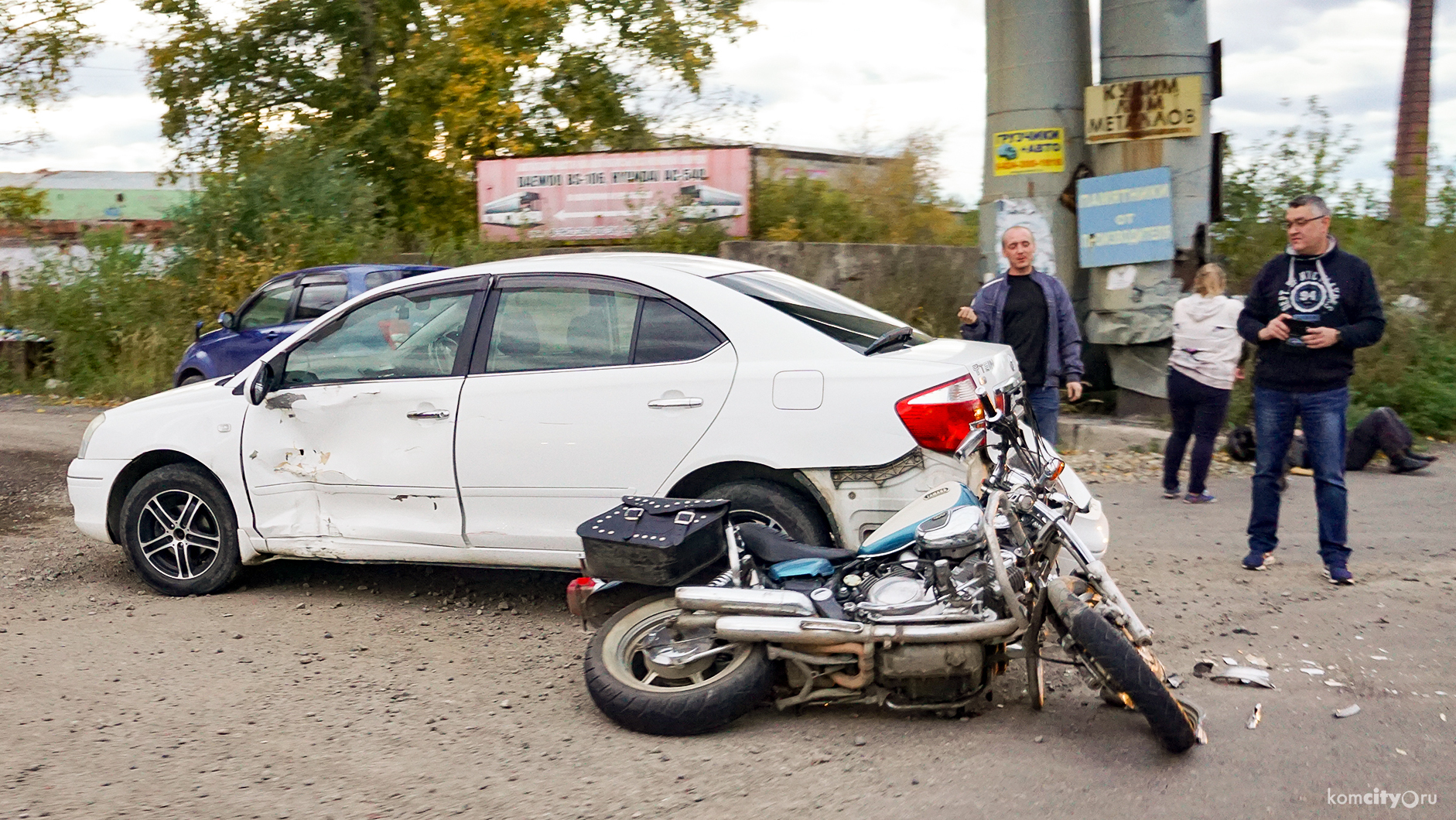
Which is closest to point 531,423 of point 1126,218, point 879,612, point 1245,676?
point 879,612

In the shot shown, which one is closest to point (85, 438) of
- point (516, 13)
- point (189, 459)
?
point (189, 459)

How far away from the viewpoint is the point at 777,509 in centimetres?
488

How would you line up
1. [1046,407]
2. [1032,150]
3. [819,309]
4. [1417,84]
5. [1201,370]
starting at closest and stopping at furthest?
[819,309], [1046,407], [1201,370], [1032,150], [1417,84]

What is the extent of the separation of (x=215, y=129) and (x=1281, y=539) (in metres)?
20.4

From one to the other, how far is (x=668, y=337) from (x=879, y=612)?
174 cm

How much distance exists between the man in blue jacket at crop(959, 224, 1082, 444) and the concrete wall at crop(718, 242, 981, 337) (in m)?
6.15

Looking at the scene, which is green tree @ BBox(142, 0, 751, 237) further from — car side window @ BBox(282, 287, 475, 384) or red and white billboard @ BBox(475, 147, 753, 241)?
car side window @ BBox(282, 287, 475, 384)

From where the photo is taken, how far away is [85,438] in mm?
6371

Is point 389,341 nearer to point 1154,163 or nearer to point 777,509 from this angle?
point 777,509

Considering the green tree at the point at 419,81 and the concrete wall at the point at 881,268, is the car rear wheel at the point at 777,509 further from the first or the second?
the green tree at the point at 419,81

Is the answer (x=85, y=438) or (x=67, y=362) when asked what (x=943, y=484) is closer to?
(x=85, y=438)

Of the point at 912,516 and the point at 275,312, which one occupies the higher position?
the point at 275,312

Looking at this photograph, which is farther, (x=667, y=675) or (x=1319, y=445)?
(x=1319, y=445)

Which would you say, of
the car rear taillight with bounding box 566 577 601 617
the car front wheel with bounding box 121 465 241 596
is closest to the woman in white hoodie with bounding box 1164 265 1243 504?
the car rear taillight with bounding box 566 577 601 617
